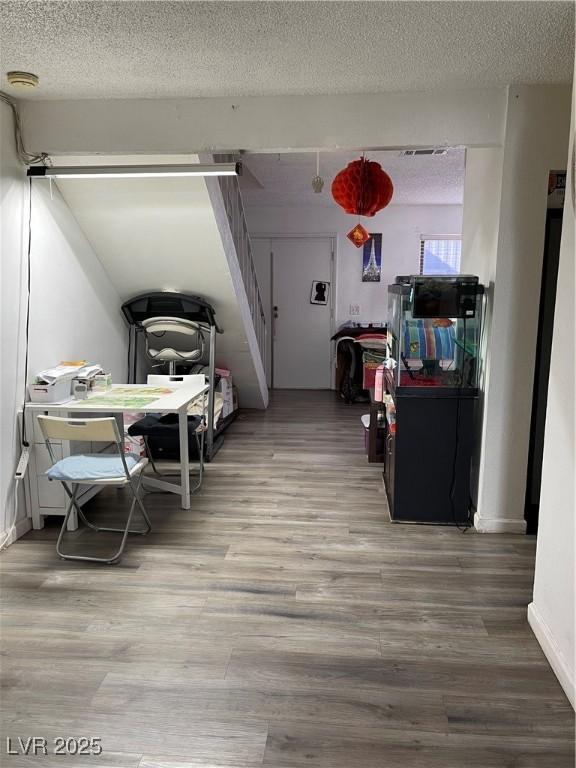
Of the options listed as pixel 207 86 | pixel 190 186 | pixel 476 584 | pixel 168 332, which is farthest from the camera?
pixel 168 332

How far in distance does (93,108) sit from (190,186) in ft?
2.61

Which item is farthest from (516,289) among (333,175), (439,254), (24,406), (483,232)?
(439,254)

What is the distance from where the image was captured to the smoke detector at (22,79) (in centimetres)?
287

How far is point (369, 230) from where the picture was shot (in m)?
8.16

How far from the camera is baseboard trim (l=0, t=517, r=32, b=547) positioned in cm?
329

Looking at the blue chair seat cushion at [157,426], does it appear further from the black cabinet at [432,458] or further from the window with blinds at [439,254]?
the window with blinds at [439,254]

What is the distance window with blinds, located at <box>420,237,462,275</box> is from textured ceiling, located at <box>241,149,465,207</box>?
1.82 ft

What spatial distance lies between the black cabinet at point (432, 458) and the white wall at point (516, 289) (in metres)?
0.12

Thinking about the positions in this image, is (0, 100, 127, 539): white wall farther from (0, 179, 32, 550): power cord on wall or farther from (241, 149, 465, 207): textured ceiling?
(241, 149, 465, 207): textured ceiling

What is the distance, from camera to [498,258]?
3.26 m

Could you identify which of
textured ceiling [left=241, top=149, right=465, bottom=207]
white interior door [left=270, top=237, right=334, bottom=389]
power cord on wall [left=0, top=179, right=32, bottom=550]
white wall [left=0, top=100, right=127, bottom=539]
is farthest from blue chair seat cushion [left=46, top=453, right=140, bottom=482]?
white interior door [left=270, top=237, right=334, bottom=389]

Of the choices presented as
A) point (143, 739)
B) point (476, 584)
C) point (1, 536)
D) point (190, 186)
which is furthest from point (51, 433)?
point (476, 584)

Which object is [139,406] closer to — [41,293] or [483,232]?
[41,293]

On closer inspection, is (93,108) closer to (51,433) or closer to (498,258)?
(51,433)
